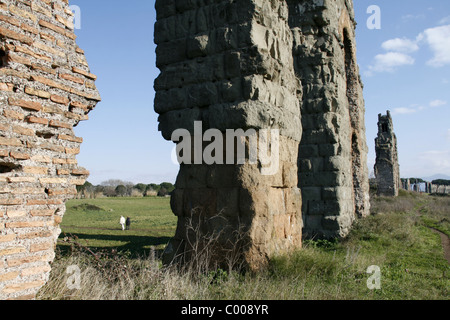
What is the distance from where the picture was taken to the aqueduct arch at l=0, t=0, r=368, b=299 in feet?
11.7

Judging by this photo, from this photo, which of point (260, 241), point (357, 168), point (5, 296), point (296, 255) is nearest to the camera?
point (5, 296)

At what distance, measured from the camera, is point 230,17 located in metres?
5.35

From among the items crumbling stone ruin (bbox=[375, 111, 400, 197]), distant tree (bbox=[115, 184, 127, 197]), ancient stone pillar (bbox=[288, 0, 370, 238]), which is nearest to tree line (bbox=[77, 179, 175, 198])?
distant tree (bbox=[115, 184, 127, 197])

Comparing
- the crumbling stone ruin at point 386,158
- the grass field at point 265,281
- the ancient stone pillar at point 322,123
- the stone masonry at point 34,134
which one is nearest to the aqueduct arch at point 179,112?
the stone masonry at point 34,134

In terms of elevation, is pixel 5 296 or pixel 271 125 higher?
pixel 271 125

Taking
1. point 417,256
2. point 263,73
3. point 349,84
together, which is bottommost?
point 417,256

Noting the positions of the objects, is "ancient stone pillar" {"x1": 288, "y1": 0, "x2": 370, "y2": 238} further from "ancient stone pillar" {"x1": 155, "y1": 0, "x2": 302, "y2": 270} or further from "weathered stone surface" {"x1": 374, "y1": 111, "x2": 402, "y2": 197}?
"weathered stone surface" {"x1": 374, "y1": 111, "x2": 402, "y2": 197}

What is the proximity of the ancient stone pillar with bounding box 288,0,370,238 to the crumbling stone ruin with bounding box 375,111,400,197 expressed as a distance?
71.1 ft

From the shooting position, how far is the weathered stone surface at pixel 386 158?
95.9 feet

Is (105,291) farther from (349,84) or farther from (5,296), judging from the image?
(349,84)

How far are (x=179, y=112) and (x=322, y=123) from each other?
4.51m
